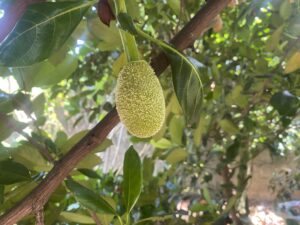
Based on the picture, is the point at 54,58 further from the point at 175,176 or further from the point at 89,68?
the point at 89,68

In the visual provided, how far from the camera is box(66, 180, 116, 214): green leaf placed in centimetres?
48

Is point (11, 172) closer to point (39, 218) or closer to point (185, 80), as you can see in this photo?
point (39, 218)

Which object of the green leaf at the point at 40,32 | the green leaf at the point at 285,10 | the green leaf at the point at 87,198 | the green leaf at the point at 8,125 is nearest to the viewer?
the green leaf at the point at 40,32

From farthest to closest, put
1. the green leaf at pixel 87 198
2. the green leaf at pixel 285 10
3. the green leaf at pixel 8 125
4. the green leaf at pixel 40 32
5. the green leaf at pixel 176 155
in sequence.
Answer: the green leaf at pixel 176 155
the green leaf at pixel 285 10
the green leaf at pixel 8 125
the green leaf at pixel 87 198
the green leaf at pixel 40 32

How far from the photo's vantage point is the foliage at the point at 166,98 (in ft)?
1.57

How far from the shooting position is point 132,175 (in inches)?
19.9

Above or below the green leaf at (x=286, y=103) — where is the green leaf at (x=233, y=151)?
below

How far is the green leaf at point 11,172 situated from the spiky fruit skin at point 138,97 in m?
0.17

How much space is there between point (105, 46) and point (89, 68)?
681mm

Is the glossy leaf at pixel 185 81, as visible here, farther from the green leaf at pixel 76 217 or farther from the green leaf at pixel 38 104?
the green leaf at pixel 38 104

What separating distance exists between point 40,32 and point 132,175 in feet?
Answer: 0.70

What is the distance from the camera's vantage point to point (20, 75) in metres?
0.61

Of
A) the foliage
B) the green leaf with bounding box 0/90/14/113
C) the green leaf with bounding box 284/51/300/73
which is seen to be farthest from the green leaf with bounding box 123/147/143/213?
the green leaf with bounding box 284/51/300/73

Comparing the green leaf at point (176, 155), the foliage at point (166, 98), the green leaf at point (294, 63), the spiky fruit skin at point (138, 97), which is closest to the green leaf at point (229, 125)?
the foliage at point (166, 98)
